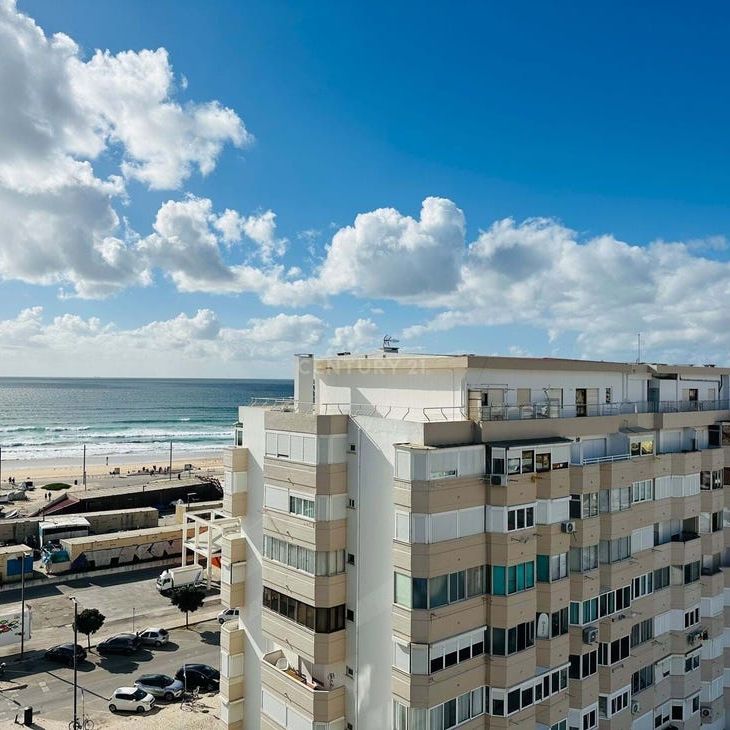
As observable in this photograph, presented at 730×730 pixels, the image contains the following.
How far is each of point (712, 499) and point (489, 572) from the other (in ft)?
58.3

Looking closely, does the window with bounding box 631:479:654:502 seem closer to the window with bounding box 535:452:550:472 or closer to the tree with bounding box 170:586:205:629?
the window with bounding box 535:452:550:472

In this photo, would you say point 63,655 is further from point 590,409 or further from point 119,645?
point 590,409

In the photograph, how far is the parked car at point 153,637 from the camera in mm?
46938

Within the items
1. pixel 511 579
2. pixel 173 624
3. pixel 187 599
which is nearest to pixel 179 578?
pixel 173 624

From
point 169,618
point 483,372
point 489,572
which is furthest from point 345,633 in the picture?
point 169,618

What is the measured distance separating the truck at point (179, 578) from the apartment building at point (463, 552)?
29.1m

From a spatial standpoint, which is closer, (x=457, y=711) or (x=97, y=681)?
(x=457, y=711)

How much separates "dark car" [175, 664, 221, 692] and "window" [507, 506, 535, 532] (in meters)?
26.2

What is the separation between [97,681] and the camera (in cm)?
4128

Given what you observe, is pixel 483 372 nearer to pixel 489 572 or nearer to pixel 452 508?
pixel 452 508

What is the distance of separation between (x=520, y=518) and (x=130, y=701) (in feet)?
90.6

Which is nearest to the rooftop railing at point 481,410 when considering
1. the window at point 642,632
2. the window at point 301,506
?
the window at point 301,506

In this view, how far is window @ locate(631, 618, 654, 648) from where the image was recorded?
31578 mm

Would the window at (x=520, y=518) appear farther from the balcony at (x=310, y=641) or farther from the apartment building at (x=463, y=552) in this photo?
the balcony at (x=310, y=641)
